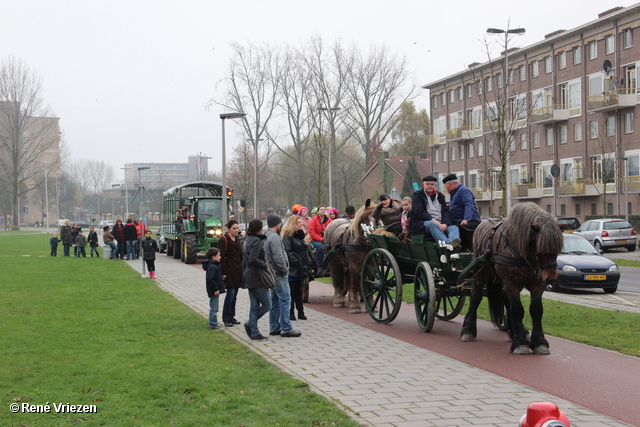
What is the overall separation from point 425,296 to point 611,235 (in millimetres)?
26746

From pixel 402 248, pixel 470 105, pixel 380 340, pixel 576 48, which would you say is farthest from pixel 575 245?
pixel 470 105

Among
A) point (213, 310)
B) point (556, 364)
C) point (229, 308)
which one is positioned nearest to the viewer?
point (556, 364)

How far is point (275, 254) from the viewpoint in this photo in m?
10.4

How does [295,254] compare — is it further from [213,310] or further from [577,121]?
[577,121]

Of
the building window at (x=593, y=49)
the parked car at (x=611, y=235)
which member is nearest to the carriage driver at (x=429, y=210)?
the parked car at (x=611, y=235)

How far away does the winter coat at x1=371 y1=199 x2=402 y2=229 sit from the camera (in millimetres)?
12031

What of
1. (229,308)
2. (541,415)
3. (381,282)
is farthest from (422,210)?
(541,415)

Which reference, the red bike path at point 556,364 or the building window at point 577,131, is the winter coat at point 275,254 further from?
the building window at point 577,131

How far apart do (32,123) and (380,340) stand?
76.5 metres

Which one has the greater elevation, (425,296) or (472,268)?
(472,268)

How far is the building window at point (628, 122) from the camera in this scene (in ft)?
153

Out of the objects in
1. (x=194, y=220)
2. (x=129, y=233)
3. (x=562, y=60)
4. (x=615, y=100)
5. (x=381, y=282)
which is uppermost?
(x=562, y=60)

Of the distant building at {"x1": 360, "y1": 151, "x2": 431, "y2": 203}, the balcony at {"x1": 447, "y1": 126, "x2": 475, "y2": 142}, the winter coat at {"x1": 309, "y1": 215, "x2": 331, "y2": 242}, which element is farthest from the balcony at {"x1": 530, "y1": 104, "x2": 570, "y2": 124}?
the winter coat at {"x1": 309, "y1": 215, "x2": 331, "y2": 242}

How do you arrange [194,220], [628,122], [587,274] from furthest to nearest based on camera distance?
[628,122]
[194,220]
[587,274]
